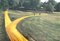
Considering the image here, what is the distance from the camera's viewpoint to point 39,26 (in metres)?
4.48

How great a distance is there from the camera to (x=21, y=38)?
4.09 m

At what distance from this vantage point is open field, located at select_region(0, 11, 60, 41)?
13.6 ft

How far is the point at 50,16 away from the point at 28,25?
2.17 ft

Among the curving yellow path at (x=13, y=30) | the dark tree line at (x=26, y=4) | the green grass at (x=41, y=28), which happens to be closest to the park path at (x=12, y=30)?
the curving yellow path at (x=13, y=30)

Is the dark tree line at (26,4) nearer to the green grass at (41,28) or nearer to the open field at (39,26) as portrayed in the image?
the open field at (39,26)

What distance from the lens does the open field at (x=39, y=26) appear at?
13.6 ft

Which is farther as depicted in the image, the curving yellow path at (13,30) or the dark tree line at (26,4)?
the dark tree line at (26,4)

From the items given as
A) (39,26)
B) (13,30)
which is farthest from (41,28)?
(13,30)

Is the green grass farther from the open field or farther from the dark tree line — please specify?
the dark tree line

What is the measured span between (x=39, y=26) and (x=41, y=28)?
Answer: 89 mm

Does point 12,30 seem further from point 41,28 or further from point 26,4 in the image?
point 26,4

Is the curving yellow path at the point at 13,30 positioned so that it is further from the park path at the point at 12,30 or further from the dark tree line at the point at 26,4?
the dark tree line at the point at 26,4

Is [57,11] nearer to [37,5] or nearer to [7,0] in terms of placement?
→ [37,5]

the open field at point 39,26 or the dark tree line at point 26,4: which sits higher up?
the dark tree line at point 26,4
